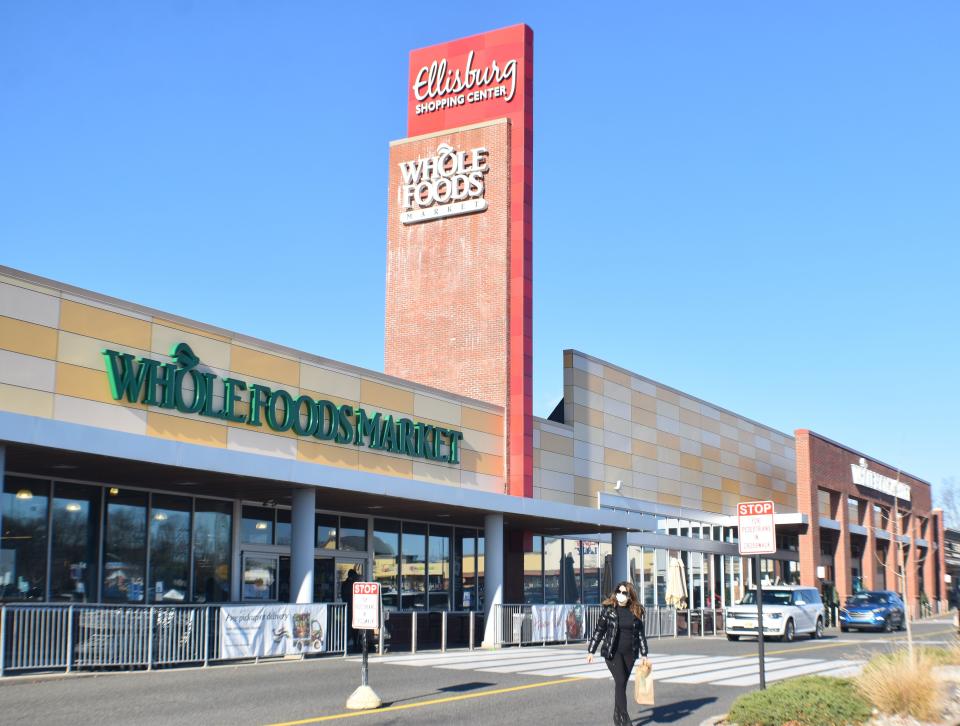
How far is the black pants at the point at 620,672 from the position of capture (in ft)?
43.7

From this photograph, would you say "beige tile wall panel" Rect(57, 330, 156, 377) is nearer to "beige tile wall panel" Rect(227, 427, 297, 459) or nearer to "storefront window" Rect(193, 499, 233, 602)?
"beige tile wall panel" Rect(227, 427, 297, 459)

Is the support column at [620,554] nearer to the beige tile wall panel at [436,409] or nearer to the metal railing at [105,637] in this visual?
the beige tile wall panel at [436,409]

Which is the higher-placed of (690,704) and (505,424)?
(505,424)

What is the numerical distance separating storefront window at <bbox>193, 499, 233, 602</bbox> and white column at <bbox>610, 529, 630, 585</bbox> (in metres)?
13.6

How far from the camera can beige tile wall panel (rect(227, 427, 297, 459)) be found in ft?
78.7

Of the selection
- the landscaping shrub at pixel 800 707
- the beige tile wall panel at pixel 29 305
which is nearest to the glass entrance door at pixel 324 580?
the beige tile wall panel at pixel 29 305

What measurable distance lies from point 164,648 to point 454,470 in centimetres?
1257

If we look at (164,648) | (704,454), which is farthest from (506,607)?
(704,454)

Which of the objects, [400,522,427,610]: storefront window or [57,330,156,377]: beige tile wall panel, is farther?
[400,522,427,610]: storefront window

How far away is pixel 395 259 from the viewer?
36875 millimetres

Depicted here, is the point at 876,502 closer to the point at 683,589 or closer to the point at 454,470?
the point at 683,589

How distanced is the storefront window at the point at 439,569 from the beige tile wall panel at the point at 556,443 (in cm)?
451

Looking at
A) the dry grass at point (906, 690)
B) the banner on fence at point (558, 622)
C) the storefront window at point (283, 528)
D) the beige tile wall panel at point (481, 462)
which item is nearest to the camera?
the dry grass at point (906, 690)

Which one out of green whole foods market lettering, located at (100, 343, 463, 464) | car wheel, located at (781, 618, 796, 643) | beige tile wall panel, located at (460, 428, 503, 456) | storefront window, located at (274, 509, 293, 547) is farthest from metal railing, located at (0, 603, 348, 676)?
car wheel, located at (781, 618, 796, 643)
